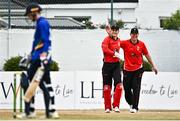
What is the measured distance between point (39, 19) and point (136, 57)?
220 inches

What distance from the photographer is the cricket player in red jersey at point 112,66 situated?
18094 millimetres

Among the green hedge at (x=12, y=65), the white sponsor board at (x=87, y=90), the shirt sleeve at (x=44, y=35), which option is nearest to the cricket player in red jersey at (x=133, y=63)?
the white sponsor board at (x=87, y=90)

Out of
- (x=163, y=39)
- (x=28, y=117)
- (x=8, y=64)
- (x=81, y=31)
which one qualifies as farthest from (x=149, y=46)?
(x=28, y=117)

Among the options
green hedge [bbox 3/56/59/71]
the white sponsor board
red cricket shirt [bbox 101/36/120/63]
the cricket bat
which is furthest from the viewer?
green hedge [bbox 3/56/59/71]

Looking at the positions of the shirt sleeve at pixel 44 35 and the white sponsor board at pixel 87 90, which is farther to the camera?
the white sponsor board at pixel 87 90

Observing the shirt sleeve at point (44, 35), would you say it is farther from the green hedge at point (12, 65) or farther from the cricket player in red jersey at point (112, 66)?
the green hedge at point (12, 65)

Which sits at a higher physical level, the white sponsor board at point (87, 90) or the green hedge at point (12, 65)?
the green hedge at point (12, 65)

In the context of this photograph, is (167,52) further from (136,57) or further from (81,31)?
(136,57)

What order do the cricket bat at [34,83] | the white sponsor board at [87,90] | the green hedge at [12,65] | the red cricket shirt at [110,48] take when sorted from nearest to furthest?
the cricket bat at [34,83] < the red cricket shirt at [110,48] < the white sponsor board at [87,90] < the green hedge at [12,65]

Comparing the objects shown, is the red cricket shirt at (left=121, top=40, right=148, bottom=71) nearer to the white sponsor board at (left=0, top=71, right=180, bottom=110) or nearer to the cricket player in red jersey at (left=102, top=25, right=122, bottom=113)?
the cricket player in red jersey at (left=102, top=25, right=122, bottom=113)

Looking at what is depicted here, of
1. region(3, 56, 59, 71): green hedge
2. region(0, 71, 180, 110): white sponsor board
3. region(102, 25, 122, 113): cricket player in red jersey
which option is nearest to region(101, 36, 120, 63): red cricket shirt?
region(102, 25, 122, 113): cricket player in red jersey

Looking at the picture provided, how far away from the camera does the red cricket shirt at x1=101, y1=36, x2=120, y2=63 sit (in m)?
18.1

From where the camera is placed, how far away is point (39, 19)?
12.9 meters

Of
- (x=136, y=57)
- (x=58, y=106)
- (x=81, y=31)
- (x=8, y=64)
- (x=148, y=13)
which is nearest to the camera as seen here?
(x=136, y=57)
